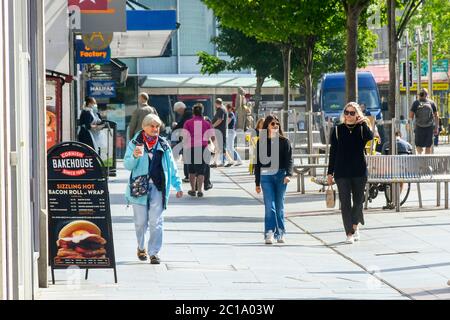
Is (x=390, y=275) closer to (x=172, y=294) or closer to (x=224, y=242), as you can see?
(x=172, y=294)

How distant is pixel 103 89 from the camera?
37594 mm

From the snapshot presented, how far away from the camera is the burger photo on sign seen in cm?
1156

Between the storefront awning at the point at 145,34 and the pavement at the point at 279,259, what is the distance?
577cm

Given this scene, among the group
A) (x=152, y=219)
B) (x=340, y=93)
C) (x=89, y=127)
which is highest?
(x=340, y=93)

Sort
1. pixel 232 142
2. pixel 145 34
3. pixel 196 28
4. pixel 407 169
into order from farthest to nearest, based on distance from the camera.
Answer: pixel 196 28 → pixel 232 142 → pixel 145 34 → pixel 407 169

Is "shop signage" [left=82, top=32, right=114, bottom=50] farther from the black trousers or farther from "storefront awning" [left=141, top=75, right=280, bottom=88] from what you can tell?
"storefront awning" [left=141, top=75, right=280, bottom=88]

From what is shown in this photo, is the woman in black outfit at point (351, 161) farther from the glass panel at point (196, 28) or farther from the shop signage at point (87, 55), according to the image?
the glass panel at point (196, 28)

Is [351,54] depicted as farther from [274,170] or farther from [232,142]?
[232,142]

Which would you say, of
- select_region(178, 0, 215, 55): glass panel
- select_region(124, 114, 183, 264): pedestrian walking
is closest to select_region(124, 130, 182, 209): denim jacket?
select_region(124, 114, 183, 264): pedestrian walking

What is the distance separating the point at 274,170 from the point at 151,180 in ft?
9.12

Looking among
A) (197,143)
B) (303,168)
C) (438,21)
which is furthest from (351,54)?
(438,21)

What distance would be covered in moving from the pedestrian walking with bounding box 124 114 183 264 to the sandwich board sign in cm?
170

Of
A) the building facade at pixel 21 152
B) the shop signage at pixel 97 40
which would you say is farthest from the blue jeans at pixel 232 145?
the building facade at pixel 21 152
